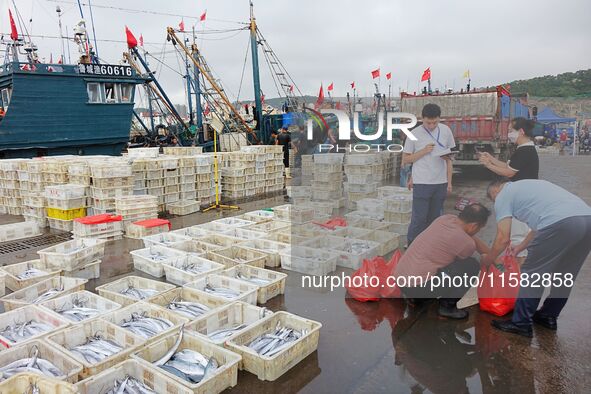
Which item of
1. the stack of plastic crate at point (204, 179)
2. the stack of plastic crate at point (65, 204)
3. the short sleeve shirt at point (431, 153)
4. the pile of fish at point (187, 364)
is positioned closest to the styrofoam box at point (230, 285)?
the pile of fish at point (187, 364)

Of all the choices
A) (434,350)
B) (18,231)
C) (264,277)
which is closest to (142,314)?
(264,277)

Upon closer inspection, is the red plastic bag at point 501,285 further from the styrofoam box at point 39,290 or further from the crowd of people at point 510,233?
the styrofoam box at point 39,290

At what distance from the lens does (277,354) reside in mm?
3861

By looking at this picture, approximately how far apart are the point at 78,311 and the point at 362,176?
226 inches

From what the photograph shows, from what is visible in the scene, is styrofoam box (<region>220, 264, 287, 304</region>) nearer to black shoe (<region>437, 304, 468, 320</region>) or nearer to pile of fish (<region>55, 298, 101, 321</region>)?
pile of fish (<region>55, 298, 101, 321</region>)

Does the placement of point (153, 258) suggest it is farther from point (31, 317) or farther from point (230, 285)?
point (31, 317)

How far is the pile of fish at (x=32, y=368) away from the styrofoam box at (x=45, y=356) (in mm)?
54

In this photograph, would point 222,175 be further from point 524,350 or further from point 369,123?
point 524,350

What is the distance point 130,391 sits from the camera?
136 inches

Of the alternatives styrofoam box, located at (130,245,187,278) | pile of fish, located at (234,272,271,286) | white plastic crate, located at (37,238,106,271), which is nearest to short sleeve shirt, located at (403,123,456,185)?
pile of fish, located at (234,272,271,286)

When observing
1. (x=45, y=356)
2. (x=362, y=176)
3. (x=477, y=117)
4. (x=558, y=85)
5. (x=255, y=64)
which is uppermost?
(x=255, y=64)

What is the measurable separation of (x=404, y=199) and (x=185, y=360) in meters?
5.40

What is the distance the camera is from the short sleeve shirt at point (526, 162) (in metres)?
4.54

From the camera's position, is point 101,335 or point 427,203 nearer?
point 101,335
